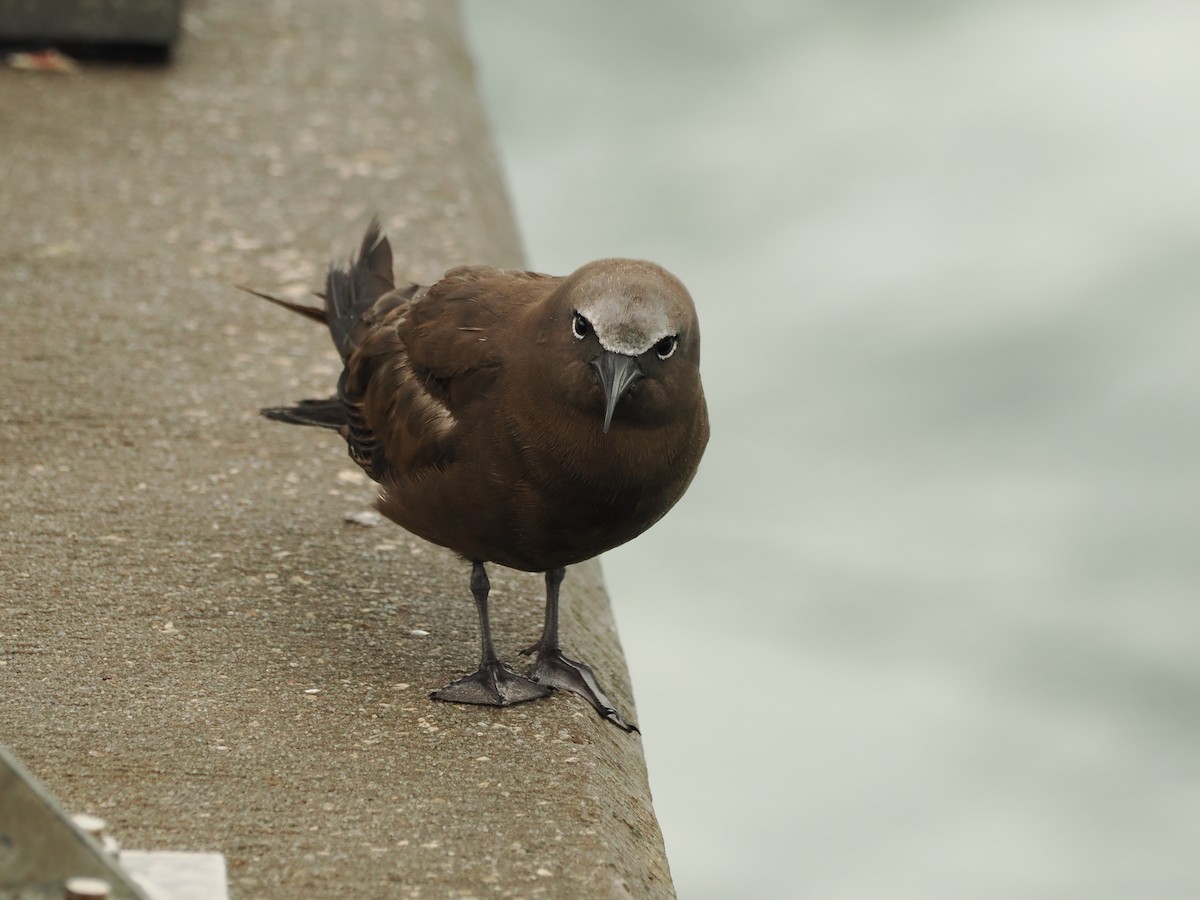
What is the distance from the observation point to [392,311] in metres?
4.49

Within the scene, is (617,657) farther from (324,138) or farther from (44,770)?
(324,138)

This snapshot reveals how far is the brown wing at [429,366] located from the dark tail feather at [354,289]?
25 centimetres

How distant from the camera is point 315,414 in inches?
185

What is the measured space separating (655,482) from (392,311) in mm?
1090

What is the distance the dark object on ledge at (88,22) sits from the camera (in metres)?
7.97

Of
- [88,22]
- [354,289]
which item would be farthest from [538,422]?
[88,22]

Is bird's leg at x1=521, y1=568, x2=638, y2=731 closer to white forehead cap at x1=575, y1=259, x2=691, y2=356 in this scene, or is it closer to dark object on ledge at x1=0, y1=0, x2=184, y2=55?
white forehead cap at x1=575, y1=259, x2=691, y2=356

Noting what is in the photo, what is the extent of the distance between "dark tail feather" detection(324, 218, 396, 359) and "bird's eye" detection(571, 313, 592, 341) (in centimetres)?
121

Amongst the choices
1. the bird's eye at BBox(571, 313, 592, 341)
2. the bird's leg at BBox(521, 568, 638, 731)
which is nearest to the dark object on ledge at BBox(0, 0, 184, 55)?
the bird's leg at BBox(521, 568, 638, 731)

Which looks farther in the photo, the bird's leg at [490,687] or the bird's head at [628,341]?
the bird's leg at [490,687]

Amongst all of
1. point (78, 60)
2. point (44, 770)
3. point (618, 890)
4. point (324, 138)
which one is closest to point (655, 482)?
point (618, 890)

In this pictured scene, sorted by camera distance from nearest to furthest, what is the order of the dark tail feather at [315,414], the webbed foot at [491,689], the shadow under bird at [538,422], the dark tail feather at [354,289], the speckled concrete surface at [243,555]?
the speckled concrete surface at [243,555] < the shadow under bird at [538,422] < the webbed foot at [491,689] < the dark tail feather at [315,414] < the dark tail feather at [354,289]

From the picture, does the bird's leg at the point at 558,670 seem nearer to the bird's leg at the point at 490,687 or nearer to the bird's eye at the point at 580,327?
the bird's leg at the point at 490,687

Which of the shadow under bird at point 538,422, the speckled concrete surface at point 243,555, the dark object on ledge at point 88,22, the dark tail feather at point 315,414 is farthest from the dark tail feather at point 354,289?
the dark object on ledge at point 88,22
